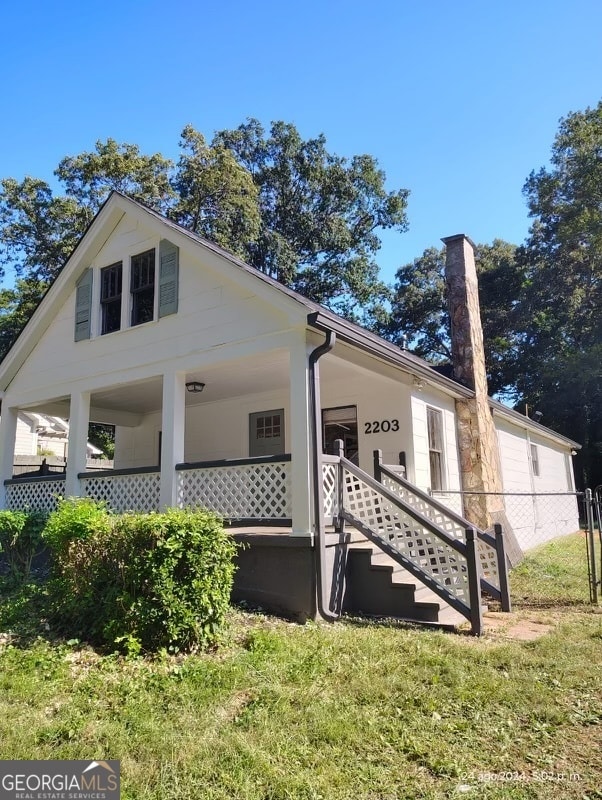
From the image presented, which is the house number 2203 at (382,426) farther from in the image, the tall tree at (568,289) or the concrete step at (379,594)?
the tall tree at (568,289)

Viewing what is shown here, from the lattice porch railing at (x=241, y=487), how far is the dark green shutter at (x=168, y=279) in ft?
8.98

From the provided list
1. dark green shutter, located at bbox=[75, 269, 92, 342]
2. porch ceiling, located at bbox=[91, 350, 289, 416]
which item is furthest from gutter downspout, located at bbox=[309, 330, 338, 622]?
dark green shutter, located at bbox=[75, 269, 92, 342]

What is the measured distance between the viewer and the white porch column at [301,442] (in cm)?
673

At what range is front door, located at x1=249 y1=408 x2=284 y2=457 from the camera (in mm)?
11461

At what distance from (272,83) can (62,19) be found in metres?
4.16

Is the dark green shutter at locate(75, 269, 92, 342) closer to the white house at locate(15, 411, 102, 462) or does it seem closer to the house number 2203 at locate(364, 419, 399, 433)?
the house number 2203 at locate(364, 419, 399, 433)

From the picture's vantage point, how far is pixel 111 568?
550cm

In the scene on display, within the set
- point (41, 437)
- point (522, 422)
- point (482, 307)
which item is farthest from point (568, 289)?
point (41, 437)

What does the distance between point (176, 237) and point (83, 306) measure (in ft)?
9.44

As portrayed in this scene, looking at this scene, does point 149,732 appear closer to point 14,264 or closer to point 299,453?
point 299,453

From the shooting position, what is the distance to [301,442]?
22.8ft

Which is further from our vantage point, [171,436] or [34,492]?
[34,492]

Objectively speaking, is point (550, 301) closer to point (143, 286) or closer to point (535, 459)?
point (535, 459)

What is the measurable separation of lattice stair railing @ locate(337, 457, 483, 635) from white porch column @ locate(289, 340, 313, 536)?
2.42 feet
